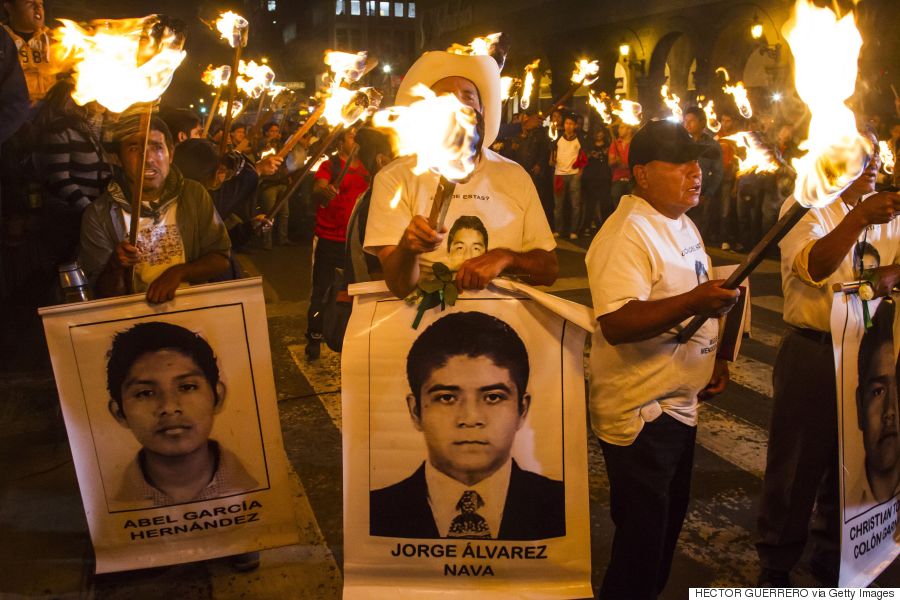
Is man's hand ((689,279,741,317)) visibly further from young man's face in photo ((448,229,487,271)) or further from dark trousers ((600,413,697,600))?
young man's face in photo ((448,229,487,271))

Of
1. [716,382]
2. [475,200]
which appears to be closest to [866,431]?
[716,382]

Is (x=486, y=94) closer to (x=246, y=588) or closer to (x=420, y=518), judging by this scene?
(x=420, y=518)

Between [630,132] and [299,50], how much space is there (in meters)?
105

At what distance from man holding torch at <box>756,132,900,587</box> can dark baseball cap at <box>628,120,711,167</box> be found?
29.0 inches

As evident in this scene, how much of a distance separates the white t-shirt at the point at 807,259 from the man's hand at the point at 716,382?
0.48 meters

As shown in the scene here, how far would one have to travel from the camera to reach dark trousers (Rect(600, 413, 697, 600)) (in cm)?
281

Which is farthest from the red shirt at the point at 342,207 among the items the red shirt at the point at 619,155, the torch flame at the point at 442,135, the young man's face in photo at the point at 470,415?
the red shirt at the point at 619,155

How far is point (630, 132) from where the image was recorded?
13852 millimetres

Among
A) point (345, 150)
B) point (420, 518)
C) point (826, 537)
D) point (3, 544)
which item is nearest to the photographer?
point (420, 518)

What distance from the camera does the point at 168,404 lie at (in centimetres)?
337

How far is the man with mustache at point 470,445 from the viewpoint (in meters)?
3.04

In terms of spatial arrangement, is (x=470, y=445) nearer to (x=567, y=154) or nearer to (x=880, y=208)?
(x=880, y=208)

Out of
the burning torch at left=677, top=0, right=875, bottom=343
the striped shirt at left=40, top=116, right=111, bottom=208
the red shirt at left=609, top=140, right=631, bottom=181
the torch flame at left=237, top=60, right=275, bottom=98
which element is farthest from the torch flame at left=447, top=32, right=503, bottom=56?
the red shirt at left=609, top=140, right=631, bottom=181

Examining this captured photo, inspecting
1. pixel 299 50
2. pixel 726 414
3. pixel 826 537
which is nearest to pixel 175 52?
pixel 826 537
